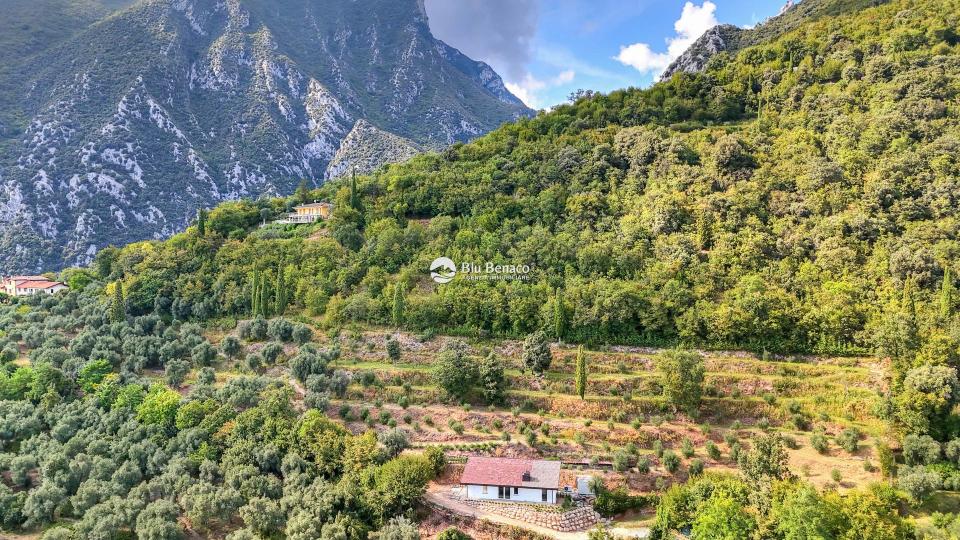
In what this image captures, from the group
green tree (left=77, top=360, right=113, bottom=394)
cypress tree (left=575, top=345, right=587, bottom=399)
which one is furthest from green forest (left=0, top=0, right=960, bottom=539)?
cypress tree (left=575, top=345, right=587, bottom=399)

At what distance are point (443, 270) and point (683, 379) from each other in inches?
972

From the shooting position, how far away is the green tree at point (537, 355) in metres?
41.4

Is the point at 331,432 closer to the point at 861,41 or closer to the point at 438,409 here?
the point at 438,409

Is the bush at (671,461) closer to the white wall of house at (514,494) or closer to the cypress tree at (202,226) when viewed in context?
the white wall of house at (514,494)

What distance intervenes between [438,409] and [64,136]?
108 meters

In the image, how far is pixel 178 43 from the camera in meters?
140

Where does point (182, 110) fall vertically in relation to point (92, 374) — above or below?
above

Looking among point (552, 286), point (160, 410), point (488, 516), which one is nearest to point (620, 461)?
point (488, 516)

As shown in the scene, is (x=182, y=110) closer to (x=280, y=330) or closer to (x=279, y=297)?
(x=279, y=297)

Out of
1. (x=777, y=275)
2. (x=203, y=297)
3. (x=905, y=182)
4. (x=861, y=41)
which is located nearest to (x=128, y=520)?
(x=203, y=297)

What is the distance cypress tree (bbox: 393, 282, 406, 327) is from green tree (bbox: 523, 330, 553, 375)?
38.4ft

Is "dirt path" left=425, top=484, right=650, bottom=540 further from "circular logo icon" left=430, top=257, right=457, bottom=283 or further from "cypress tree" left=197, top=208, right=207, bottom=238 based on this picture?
"cypress tree" left=197, top=208, right=207, bottom=238

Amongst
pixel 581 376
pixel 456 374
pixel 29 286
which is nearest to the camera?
pixel 581 376

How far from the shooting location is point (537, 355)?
41406 millimetres
